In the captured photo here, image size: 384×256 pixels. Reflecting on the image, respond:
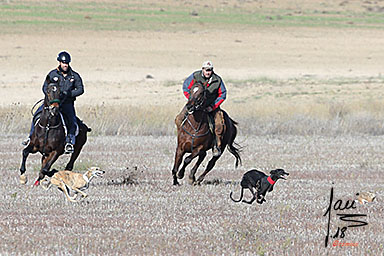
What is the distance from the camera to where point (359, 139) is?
25.0 m

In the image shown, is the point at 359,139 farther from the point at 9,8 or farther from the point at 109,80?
the point at 9,8

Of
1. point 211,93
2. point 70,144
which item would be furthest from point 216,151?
point 70,144

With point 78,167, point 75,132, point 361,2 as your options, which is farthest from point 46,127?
point 361,2

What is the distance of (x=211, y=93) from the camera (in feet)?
50.2

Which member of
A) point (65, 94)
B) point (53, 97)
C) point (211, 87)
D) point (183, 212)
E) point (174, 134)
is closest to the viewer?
point (183, 212)

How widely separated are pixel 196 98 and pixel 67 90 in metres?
2.02

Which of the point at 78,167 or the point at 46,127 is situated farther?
the point at 78,167

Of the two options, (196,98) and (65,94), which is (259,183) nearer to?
(196,98)

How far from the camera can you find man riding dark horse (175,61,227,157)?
15.3 meters

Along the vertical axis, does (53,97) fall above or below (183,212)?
above

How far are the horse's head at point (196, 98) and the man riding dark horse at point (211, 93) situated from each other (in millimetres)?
374

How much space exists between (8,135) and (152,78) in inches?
866

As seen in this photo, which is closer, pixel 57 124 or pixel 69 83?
pixel 57 124

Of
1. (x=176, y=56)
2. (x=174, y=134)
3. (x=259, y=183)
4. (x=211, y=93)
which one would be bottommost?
(x=176, y=56)
